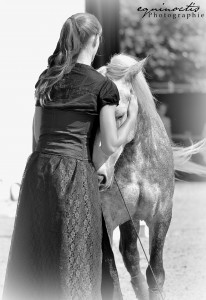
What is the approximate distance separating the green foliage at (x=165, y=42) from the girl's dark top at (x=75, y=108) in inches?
650

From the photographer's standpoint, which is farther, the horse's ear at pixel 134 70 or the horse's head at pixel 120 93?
the horse's ear at pixel 134 70

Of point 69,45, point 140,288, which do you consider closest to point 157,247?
point 140,288

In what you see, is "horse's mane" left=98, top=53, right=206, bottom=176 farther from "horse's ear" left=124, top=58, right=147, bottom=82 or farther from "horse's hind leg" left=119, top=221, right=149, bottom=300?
"horse's hind leg" left=119, top=221, right=149, bottom=300

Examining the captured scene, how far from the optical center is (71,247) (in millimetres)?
3619

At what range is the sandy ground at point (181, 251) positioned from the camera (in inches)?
214

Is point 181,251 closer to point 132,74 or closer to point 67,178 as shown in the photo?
point 132,74

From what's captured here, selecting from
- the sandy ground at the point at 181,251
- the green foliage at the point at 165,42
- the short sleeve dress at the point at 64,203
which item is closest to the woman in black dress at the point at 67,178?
the short sleeve dress at the point at 64,203

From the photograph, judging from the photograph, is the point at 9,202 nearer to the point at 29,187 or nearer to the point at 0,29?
the point at 0,29

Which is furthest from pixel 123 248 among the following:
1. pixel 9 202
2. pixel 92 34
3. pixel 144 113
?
pixel 9 202

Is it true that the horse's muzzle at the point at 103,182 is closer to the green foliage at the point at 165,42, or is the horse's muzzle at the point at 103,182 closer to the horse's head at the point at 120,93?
the horse's head at the point at 120,93

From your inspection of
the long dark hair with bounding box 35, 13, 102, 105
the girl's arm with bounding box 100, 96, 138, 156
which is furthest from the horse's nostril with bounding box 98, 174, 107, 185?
the long dark hair with bounding box 35, 13, 102, 105

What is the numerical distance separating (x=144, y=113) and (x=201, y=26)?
57.8 feet

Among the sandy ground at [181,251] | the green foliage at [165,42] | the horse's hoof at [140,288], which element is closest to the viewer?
the horse's hoof at [140,288]

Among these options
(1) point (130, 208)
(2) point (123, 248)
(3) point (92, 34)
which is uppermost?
(3) point (92, 34)
